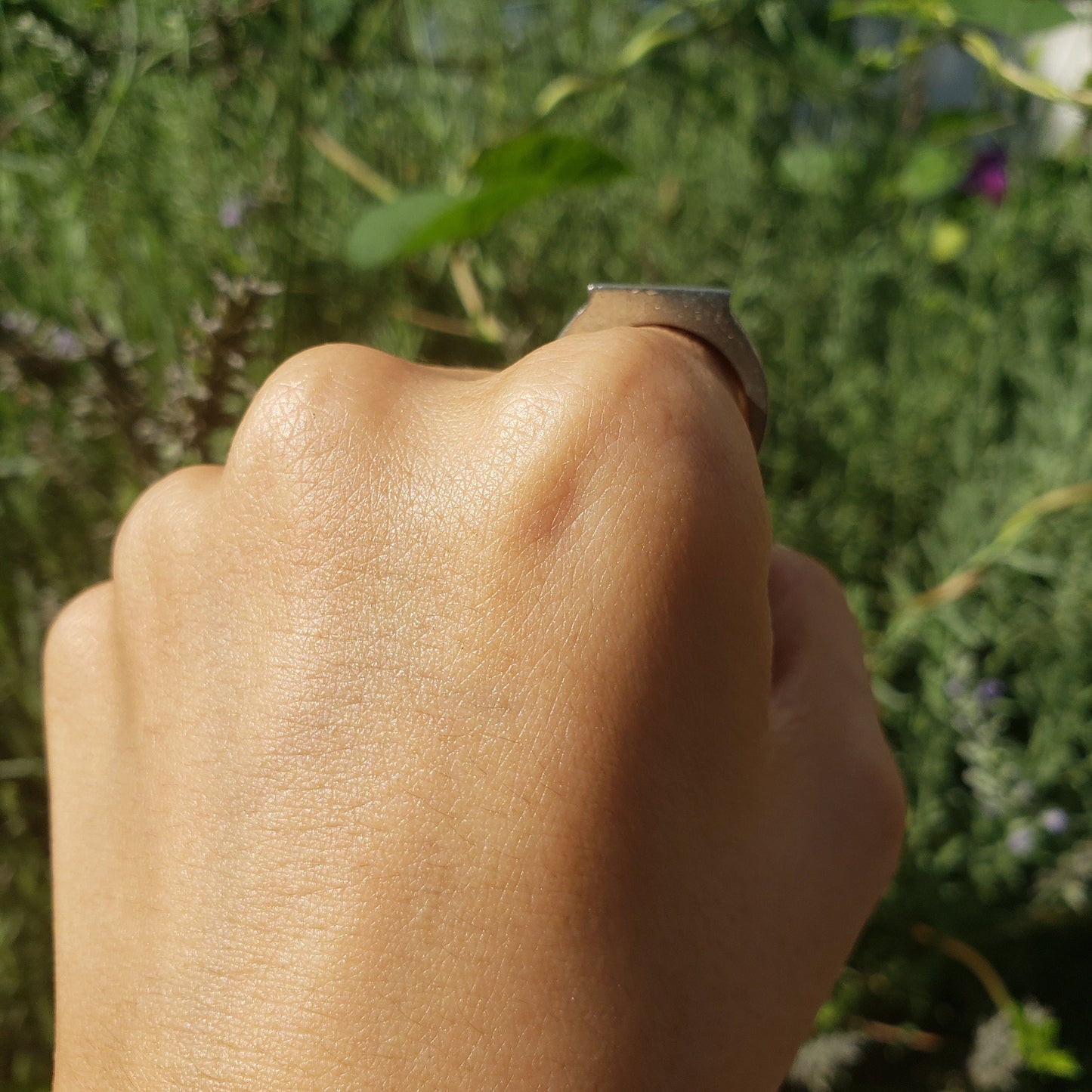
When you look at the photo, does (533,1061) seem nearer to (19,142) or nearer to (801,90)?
(19,142)

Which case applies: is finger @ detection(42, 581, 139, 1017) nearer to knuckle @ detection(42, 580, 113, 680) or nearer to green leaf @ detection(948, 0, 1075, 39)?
knuckle @ detection(42, 580, 113, 680)

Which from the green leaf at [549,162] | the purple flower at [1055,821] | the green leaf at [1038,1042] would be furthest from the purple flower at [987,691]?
the green leaf at [549,162]

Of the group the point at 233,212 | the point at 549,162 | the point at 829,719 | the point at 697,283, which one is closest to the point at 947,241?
the point at 697,283

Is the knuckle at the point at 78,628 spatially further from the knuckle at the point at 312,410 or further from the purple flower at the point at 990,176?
the purple flower at the point at 990,176

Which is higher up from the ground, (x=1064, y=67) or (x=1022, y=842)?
(x=1064, y=67)

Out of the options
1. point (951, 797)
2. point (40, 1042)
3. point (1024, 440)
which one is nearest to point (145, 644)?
point (40, 1042)

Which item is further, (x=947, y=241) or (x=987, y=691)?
(x=947, y=241)

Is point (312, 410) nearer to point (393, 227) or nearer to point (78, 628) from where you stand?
point (78, 628)
